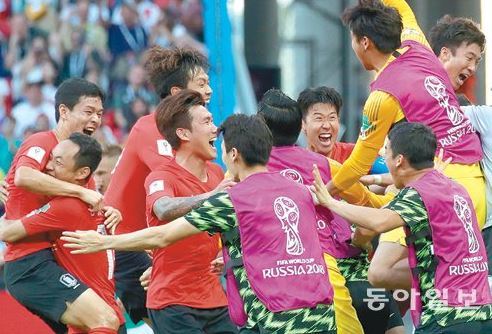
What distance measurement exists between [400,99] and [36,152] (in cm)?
234

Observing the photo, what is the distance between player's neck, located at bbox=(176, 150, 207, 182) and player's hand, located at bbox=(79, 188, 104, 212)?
0.58 meters

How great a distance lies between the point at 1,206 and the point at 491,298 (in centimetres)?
783

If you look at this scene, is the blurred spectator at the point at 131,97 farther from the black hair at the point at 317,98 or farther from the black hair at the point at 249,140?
the black hair at the point at 249,140

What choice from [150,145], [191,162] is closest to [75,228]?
[150,145]

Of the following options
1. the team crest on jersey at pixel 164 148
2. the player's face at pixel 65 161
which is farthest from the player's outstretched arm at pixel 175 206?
the player's face at pixel 65 161

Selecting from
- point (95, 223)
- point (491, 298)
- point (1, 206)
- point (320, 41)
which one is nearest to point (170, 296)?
point (95, 223)

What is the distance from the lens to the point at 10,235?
25.8 feet

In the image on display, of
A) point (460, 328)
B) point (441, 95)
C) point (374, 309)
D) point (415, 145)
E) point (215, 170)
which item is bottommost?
point (374, 309)

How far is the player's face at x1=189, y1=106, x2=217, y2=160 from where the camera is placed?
24.2ft

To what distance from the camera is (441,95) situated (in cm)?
746

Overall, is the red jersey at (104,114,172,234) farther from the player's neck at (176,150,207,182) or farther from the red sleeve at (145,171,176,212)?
the red sleeve at (145,171,176,212)

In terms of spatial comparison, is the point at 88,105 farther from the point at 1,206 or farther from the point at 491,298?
the point at 1,206

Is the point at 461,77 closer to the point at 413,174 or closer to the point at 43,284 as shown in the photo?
the point at 413,174

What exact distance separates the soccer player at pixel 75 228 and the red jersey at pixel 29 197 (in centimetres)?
7
